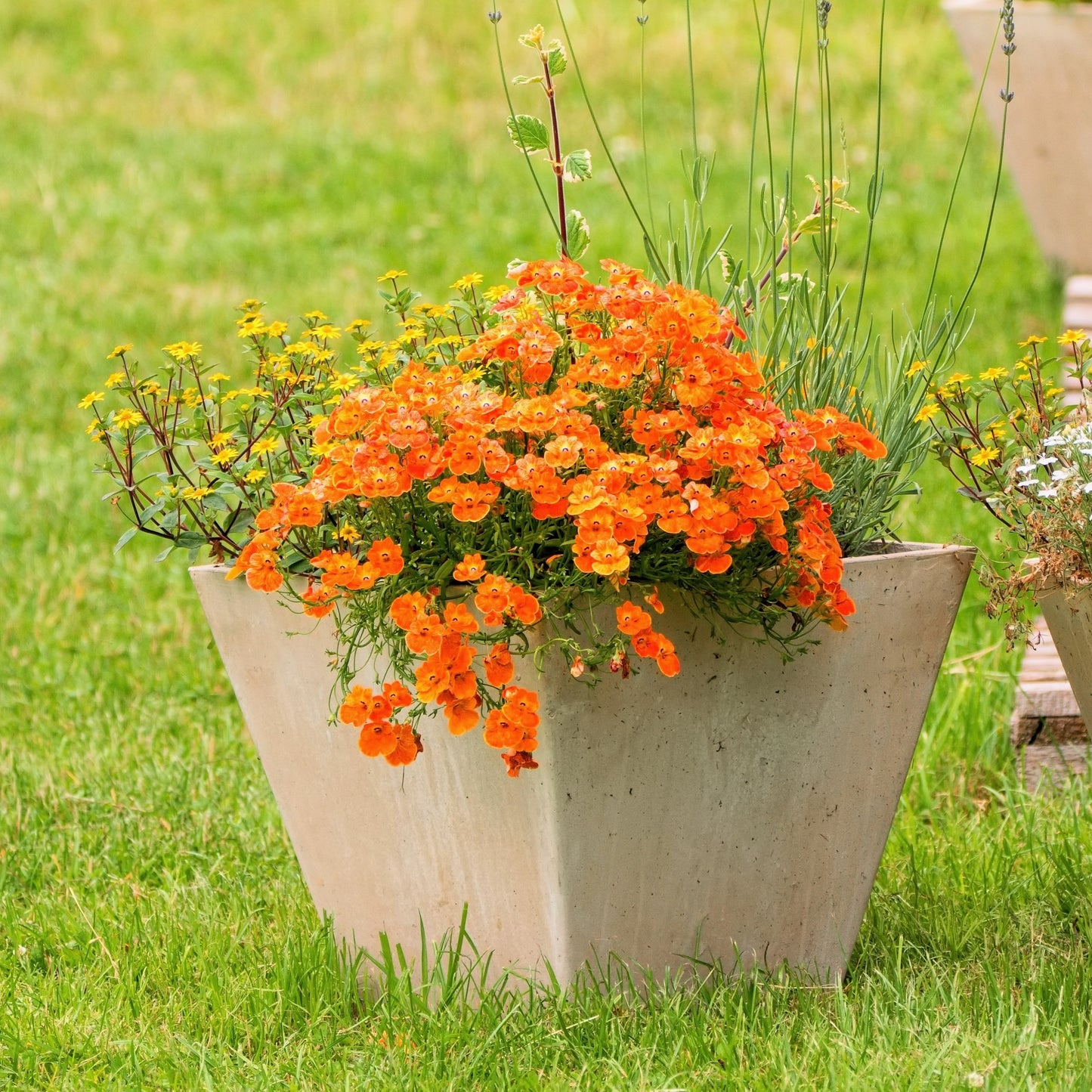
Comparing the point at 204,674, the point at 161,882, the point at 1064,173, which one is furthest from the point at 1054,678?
the point at 1064,173

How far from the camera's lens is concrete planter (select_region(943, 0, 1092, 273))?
519 centimetres

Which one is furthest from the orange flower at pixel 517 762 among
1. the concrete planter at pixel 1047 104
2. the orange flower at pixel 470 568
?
the concrete planter at pixel 1047 104

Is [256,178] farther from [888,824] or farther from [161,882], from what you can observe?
[888,824]

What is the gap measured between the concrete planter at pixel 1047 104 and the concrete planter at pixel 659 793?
12.4 ft

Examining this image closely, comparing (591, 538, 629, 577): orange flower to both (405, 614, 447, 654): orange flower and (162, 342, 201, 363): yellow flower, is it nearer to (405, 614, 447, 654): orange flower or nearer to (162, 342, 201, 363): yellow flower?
(405, 614, 447, 654): orange flower

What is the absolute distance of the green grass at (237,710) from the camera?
189 centimetres

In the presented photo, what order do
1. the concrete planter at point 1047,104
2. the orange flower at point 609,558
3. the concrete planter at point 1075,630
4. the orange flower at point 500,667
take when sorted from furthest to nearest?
1. the concrete planter at point 1047,104
2. the concrete planter at point 1075,630
3. the orange flower at point 500,667
4. the orange flower at point 609,558

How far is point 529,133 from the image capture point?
6.72 feet

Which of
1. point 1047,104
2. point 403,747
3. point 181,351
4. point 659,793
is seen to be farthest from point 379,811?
point 1047,104

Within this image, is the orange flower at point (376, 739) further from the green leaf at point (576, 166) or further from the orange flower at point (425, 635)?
the green leaf at point (576, 166)

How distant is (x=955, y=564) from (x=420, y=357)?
2.53ft

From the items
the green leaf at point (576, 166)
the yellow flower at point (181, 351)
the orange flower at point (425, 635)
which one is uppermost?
the green leaf at point (576, 166)

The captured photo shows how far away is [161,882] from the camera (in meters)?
2.60

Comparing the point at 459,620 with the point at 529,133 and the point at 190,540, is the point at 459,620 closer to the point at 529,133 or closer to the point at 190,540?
the point at 190,540
